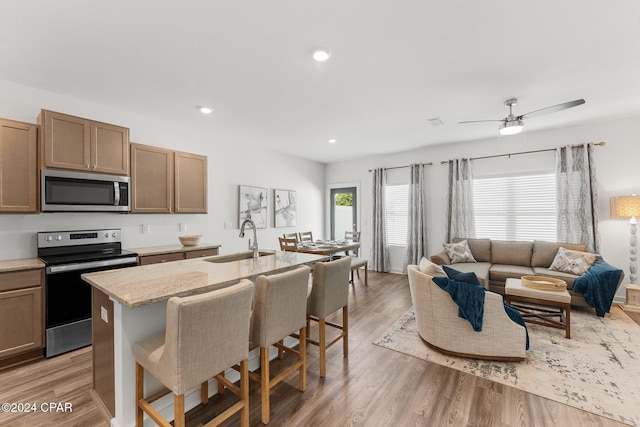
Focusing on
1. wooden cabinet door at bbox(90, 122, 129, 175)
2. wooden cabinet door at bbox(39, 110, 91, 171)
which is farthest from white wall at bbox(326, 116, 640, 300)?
wooden cabinet door at bbox(39, 110, 91, 171)

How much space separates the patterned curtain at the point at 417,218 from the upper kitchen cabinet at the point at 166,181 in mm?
4128

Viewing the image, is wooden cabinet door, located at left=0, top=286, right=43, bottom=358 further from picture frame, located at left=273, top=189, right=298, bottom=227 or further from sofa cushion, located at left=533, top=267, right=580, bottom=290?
sofa cushion, located at left=533, top=267, right=580, bottom=290

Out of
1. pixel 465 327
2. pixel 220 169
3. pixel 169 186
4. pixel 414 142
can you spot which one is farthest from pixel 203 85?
pixel 414 142

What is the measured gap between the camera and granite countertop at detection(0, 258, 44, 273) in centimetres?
246

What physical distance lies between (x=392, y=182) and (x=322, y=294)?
464 cm

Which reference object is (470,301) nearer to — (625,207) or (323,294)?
(323,294)

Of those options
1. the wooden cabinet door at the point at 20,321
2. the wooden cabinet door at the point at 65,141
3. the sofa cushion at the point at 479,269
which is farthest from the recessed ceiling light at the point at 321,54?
the sofa cushion at the point at 479,269

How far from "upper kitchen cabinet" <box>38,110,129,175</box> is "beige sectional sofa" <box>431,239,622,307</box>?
4824 millimetres

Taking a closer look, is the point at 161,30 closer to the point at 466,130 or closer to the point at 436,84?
the point at 436,84

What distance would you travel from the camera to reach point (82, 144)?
3.01 meters

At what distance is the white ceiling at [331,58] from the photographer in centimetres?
192

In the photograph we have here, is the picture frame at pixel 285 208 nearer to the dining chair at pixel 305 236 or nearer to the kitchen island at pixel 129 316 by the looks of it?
the dining chair at pixel 305 236

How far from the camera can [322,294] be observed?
2357 mm

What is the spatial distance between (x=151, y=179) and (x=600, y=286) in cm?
595
